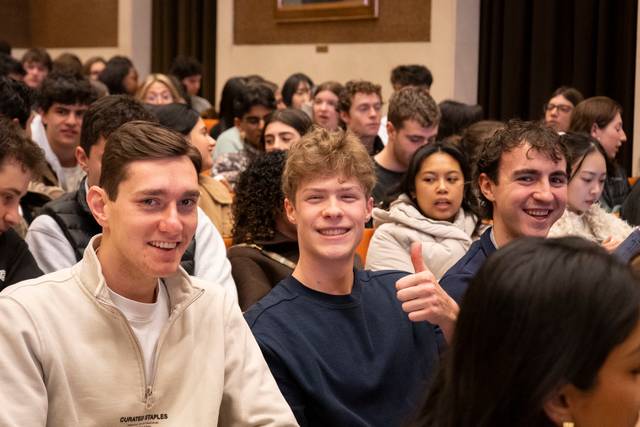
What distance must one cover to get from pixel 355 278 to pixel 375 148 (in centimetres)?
474

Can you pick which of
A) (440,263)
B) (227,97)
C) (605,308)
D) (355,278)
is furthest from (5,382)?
(227,97)

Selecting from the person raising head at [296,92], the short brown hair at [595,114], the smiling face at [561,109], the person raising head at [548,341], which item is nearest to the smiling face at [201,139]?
the short brown hair at [595,114]

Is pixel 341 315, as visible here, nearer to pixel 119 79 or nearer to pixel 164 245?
pixel 164 245

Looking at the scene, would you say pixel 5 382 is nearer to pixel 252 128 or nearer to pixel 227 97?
pixel 252 128

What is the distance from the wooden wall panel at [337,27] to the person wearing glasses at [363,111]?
379cm

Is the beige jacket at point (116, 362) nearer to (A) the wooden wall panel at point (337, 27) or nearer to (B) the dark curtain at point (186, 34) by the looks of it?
(A) the wooden wall panel at point (337, 27)

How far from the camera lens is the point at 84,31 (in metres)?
15.1

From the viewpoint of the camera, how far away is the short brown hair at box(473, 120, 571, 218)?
3424 mm

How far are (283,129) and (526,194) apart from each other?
287cm

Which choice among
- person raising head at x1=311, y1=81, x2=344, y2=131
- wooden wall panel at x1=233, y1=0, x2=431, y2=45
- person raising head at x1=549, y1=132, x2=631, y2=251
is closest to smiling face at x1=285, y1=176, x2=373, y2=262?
person raising head at x1=549, y1=132, x2=631, y2=251

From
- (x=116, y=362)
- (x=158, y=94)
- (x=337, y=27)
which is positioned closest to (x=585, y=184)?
(x=116, y=362)

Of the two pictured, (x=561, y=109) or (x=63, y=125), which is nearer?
(x=63, y=125)

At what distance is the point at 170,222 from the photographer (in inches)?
93.4

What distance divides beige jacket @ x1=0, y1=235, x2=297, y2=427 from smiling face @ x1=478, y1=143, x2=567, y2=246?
1.24 meters
